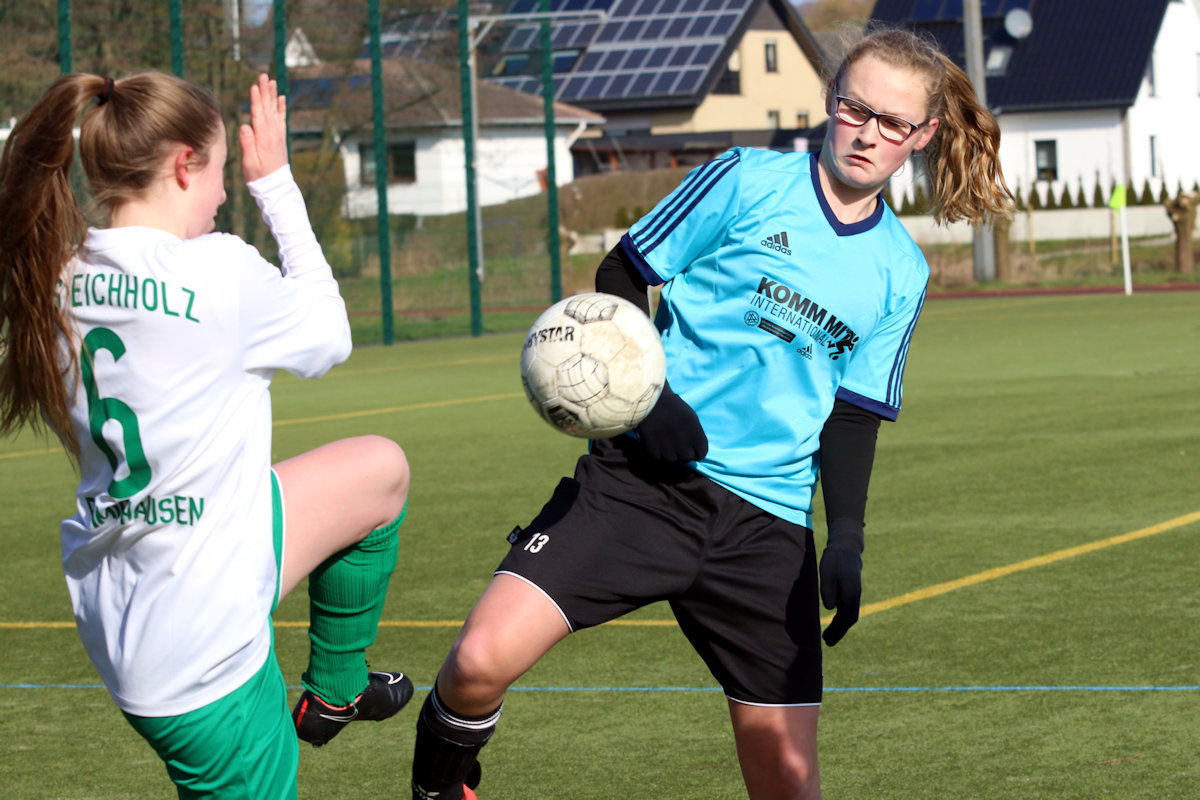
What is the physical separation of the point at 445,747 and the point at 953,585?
3.46m

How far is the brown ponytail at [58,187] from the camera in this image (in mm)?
2682

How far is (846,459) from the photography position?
3.73m

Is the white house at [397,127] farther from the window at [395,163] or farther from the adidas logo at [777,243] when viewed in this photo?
the adidas logo at [777,243]

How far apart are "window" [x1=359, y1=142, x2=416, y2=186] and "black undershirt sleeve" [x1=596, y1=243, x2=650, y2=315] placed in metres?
17.8

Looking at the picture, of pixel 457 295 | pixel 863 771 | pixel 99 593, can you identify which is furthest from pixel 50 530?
pixel 457 295

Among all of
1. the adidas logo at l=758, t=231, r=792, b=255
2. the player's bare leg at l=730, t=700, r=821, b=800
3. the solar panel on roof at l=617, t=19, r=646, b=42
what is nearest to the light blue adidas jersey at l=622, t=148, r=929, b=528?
the adidas logo at l=758, t=231, r=792, b=255

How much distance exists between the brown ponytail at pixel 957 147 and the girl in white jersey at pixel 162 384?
1.59 meters

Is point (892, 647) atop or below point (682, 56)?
below

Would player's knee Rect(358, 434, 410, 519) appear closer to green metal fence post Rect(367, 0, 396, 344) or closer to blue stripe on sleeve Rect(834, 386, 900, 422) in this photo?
blue stripe on sleeve Rect(834, 386, 900, 422)

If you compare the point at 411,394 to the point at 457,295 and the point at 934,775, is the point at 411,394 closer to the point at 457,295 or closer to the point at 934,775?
the point at 457,295

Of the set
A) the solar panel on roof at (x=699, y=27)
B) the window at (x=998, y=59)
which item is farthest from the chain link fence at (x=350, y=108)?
the solar panel on roof at (x=699, y=27)

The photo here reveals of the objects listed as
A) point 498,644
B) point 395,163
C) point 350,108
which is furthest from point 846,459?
point 350,108

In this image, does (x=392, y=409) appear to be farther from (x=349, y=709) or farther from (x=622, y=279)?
(x=349, y=709)

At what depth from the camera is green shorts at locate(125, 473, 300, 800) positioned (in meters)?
2.77
